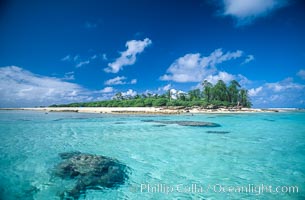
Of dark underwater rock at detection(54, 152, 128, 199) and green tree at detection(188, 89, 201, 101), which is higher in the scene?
green tree at detection(188, 89, 201, 101)

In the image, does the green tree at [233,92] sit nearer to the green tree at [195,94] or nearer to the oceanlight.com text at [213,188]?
the green tree at [195,94]

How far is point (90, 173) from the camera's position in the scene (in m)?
6.49

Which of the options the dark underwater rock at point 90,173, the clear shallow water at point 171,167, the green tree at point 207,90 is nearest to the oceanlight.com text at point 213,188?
the clear shallow water at point 171,167

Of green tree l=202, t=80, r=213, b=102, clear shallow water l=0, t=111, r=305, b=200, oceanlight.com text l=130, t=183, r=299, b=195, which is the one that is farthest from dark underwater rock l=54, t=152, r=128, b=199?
green tree l=202, t=80, r=213, b=102

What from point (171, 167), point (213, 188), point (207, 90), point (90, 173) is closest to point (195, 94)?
point (207, 90)

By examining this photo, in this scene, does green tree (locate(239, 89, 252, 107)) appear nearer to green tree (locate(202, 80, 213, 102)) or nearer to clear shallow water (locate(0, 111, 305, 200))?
green tree (locate(202, 80, 213, 102))

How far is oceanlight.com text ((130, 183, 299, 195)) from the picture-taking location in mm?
5812

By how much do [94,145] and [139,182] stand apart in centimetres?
619

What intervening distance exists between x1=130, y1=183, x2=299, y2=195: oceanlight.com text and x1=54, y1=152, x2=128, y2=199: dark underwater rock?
83 centimetres

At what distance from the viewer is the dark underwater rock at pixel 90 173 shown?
5.65 m

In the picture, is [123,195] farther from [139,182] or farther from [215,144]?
[215,144]

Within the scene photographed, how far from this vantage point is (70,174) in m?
6.49

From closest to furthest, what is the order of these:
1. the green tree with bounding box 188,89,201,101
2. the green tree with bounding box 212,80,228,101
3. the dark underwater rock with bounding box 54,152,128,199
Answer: the dark underwater rock with bounding box 54,152,128,199
the green tree with bounding box 212,80,228,101
the green tree with bounding box 188,89,201,101

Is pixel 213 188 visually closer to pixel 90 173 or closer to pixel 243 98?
pixel 90 173
